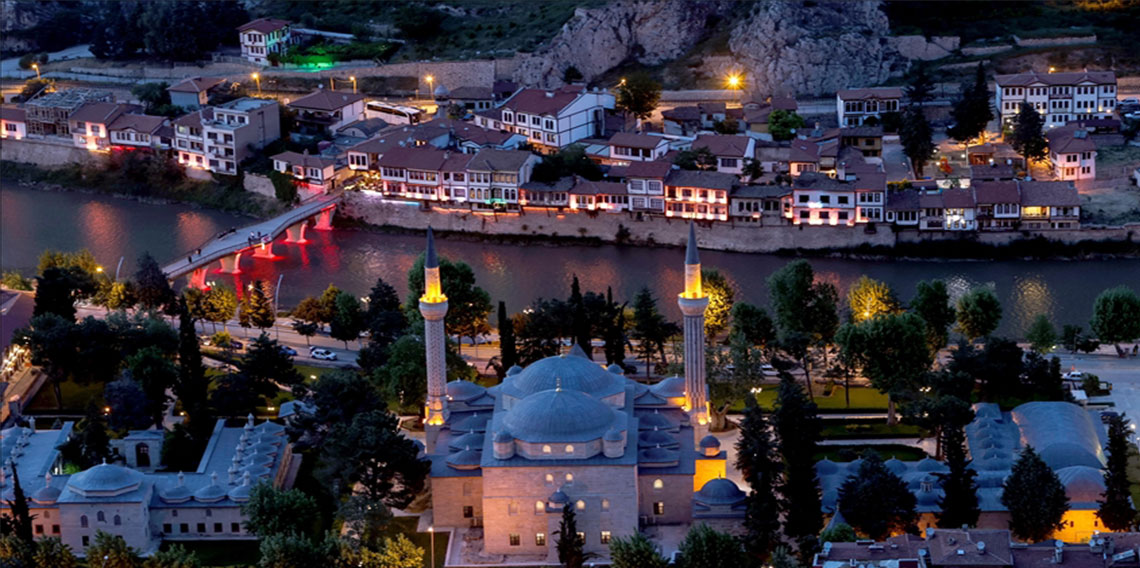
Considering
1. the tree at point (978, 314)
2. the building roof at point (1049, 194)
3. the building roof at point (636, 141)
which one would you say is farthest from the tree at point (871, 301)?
the building roof at point (636, 141)

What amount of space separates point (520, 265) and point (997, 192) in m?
12.1

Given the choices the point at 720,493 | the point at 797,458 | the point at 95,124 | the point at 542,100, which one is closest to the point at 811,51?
the point at 542,100

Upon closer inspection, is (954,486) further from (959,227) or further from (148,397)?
(959,227)

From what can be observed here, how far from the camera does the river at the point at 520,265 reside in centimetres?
5297

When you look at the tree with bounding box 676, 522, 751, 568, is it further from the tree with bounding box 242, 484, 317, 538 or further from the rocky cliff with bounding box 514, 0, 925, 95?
the rocky cliff with bounding box 514, 0, 925, 95

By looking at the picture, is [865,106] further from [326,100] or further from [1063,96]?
[326,100]

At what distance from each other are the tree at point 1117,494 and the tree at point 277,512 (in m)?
13.1

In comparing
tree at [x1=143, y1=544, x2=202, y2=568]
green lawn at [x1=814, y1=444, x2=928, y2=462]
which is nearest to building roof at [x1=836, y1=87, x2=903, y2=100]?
green lawn at [x1=814, y1=444, x2=928, y2=462]

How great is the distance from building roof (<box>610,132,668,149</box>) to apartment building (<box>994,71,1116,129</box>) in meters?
9.70

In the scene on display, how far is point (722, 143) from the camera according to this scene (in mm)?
60344

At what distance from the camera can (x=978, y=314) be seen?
47031 millimetres

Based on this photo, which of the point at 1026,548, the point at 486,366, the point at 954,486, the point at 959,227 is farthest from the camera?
the point at 959,227

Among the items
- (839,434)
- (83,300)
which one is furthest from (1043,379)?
(83,300)

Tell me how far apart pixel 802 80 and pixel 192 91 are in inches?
733
